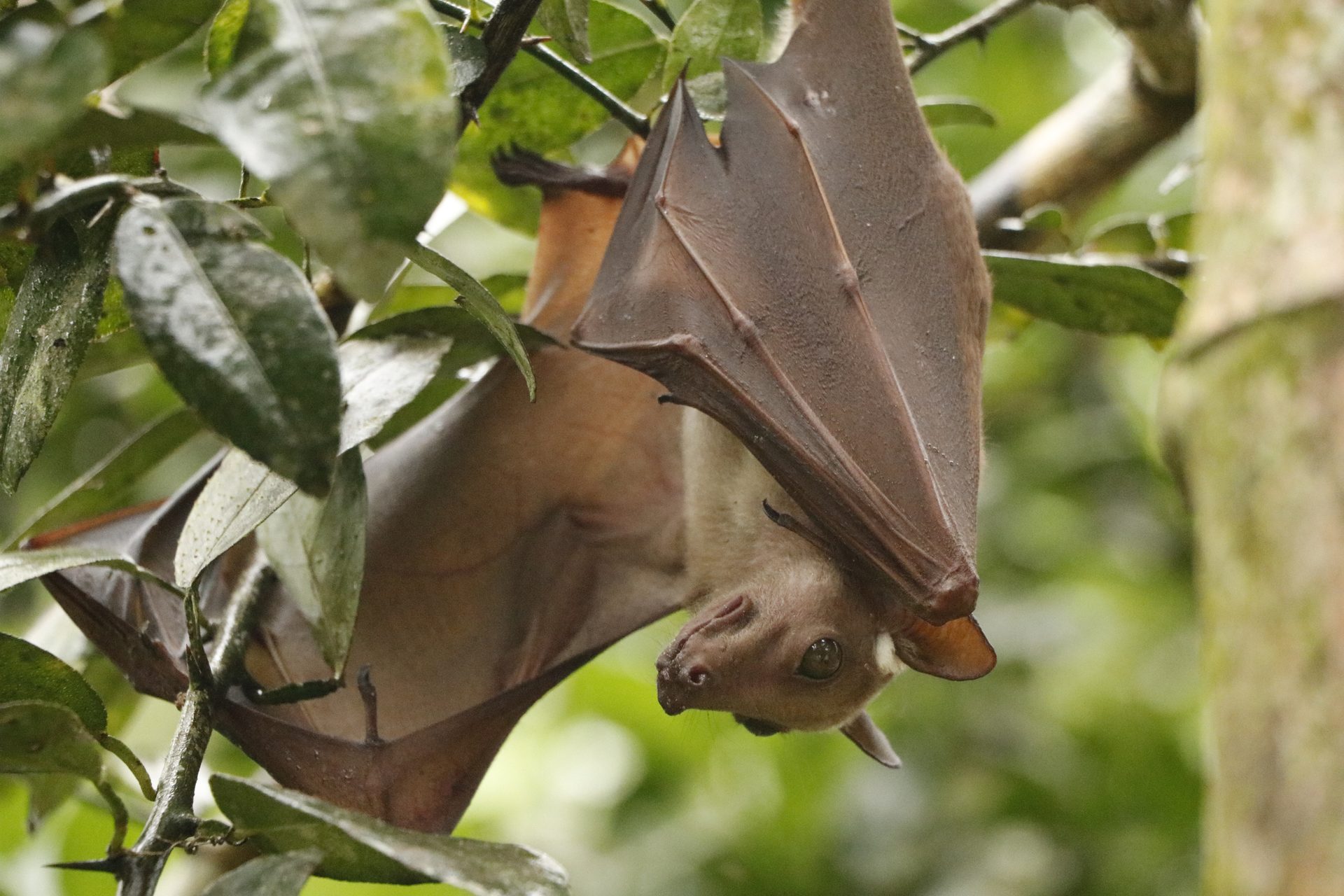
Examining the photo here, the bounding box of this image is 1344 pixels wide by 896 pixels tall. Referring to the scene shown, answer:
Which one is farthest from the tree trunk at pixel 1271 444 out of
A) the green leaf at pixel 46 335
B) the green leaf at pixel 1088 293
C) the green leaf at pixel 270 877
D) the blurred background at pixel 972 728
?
the blurred background at pixel 972 728

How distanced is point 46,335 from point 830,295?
1.48 metres

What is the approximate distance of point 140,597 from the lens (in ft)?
9.18

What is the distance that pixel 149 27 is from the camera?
68.4 inches

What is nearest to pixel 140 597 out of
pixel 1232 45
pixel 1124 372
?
pixel 1232 45

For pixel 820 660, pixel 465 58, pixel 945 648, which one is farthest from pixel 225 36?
pixel 945 648

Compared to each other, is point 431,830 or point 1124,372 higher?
point 431,830

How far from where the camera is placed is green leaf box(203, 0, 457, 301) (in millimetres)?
1365

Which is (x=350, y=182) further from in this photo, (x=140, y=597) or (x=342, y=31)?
(x=140, y=597)

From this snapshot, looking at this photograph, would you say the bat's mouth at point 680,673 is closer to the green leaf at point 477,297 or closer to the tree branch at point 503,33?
the green leaf at point 477,297

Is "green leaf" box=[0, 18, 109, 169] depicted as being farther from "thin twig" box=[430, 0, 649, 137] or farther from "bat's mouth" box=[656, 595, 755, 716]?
"bat's mouth" box=[656, 595, 755, 716]

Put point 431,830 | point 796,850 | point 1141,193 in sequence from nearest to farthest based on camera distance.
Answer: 1. point 431,830
2. point 796,850
3. point 1141,193

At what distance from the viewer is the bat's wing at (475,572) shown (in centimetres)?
274

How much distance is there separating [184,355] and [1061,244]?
2.67 metres

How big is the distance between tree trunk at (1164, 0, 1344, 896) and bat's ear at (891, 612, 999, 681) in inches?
65.4
